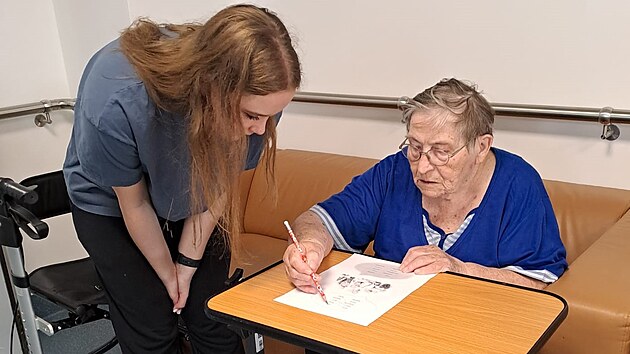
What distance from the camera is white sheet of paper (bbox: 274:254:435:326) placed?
49.9 inches

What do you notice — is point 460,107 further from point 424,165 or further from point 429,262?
point 429,262

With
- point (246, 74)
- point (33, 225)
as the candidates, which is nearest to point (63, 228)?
point (33, 225)

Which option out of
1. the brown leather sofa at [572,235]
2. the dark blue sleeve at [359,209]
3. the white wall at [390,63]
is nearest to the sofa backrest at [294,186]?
the brown leather sofa at [572,235]

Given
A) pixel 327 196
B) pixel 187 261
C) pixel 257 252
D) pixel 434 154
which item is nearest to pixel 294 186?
pixel 327 196

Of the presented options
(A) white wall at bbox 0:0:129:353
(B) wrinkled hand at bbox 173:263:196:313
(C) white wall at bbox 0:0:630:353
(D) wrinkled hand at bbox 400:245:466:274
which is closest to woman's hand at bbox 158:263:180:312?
(B) wrinkled hand at bbox 173:263:196:313

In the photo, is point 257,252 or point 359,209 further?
point 257,252

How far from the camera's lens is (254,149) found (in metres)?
1.56

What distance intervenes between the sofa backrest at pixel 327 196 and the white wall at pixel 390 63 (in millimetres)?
130

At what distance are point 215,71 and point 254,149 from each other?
37 cm

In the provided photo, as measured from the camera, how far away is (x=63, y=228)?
10.8ft

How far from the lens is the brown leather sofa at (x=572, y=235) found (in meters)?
1.40

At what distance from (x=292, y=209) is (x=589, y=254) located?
1.28 metres

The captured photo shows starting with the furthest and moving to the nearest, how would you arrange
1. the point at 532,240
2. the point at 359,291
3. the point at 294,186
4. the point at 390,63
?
the point at 294,186
the point at 390,63
the point at 532,240
the point at 359,291

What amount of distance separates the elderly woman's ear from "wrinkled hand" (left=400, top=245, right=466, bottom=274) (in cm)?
27
